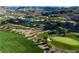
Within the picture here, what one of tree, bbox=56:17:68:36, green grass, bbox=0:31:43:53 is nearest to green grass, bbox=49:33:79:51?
tree, bbox=56:17:68:36

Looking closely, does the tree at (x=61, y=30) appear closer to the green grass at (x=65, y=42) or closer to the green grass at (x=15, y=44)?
the green grass at (x=65, y=42)

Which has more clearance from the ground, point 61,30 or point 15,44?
point 61,30

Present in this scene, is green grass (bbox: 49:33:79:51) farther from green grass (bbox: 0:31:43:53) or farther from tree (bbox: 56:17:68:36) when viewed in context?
green grass (bbox: 0:31:43:53)

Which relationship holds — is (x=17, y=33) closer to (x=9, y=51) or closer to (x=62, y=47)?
(x=9, y=51)

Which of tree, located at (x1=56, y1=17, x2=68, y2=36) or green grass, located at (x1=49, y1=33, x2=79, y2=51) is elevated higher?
tree, located at (x1=56, y1=17, x2=68, y2=36)

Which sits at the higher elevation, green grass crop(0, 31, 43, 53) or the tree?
the tree

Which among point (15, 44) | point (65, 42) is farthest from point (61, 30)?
point (15, 44)

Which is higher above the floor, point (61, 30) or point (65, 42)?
point (61, 30)

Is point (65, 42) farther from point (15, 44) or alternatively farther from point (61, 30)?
point (15, 44)
